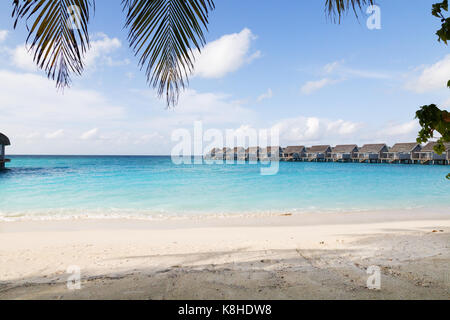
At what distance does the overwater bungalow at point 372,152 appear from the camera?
62.5 metres

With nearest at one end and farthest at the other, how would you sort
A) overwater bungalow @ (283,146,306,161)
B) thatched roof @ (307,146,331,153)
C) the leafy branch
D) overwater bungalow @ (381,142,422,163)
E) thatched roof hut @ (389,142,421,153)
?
1. the leafy branch
2. thatched roof hut @ (389,142,421,153)
3. overwater bungalow @ (381,142,422,163)
4. thatched roof @ (307,146,331,153)
5. overwater bungalow @ (283,146,306,161)

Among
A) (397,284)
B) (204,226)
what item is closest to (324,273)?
(397,284)

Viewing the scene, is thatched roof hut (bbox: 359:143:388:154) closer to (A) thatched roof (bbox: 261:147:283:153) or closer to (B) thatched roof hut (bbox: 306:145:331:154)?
(B) thatched roof hut (bbox: 306:145:331:154)

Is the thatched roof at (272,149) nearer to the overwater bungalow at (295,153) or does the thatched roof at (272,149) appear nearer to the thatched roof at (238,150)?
the overwater bungalow at (295,153)

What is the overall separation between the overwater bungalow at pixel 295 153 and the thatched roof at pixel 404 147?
74.6 feet

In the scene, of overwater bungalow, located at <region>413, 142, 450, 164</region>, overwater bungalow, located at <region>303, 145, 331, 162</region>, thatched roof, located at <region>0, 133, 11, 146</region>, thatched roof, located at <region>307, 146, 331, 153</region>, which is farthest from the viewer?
thatched roof, located at <region>307, 146, 331, 153</region>

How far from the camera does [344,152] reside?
6850cm

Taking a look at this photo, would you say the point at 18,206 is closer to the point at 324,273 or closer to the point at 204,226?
the point at 204,226

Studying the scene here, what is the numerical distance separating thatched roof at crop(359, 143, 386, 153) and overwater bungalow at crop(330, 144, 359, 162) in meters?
1.99

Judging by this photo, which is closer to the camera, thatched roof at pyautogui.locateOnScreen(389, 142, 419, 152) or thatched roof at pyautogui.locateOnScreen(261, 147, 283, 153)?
thatched roof at pyautogui.locateOnScreen(389, 142, 419, 152)

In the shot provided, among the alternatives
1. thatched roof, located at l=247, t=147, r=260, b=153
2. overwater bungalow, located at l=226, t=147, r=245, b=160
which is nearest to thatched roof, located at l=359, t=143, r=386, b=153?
thatched roof, located at l=247, t=147, r=260, b=153

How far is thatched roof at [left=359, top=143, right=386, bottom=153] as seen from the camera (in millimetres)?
62700

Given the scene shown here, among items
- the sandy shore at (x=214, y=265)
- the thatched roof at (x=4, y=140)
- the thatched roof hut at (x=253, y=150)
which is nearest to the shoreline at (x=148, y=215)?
the sandy shore at (x=214, y=265)

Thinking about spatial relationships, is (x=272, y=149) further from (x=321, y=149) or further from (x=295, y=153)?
(x=321, y=149)
